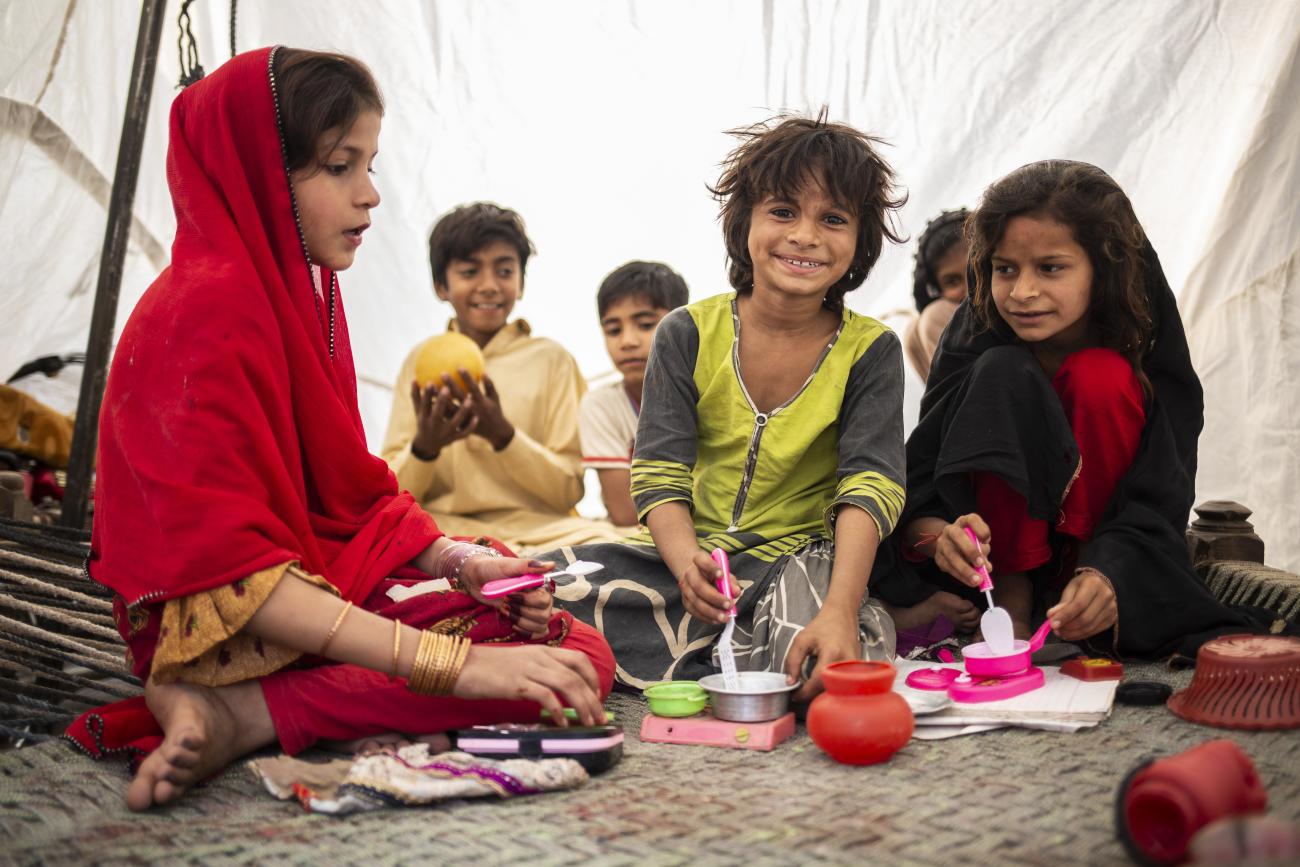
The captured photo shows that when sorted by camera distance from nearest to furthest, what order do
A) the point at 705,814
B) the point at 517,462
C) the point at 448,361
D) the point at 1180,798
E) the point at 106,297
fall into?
the point at 1180,798 → the point at 705,814 → the point at 106,297 → the point at 448,361 → the point at 517,462

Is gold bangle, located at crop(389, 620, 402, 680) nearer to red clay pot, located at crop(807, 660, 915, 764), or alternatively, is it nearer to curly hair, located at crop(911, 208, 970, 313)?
red clay pot, located at crop(807, 660, 915, 764)

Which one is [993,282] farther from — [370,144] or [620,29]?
[620,29]

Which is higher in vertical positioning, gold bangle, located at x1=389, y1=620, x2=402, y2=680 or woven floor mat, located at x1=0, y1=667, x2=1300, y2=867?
gold bangle, located at x1=389, y1=620, x2=402, y2=680

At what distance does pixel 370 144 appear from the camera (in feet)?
5.61

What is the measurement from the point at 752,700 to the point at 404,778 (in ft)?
1.68

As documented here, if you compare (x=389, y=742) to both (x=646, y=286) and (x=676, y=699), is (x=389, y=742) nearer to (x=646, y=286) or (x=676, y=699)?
(x=676, y=699)

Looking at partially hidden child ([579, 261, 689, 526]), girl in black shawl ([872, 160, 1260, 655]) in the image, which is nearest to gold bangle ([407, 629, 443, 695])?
girl in black shawl ([872, 160, 1260, 655])

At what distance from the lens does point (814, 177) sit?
209 centimetres

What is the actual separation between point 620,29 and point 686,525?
6.27 ft

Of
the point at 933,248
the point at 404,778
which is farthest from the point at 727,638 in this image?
the point at 933,248

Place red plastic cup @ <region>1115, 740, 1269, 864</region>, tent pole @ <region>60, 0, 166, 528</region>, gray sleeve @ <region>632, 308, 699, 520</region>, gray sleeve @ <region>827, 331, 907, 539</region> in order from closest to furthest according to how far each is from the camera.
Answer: red plastic cup @ <region>1115, 740, 1269, 864</region> < gray sleeve @ <region>827, 331, 907, 539</region> < gray sleeve @ <region>632, 308, 699, 520</region> < tent pole @ <region>60, 0, 166, 528</region>

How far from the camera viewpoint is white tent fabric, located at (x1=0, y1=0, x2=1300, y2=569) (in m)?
2.94

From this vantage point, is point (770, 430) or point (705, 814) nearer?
point (705, 814)

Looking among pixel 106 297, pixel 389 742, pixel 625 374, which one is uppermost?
pixel 106 297
